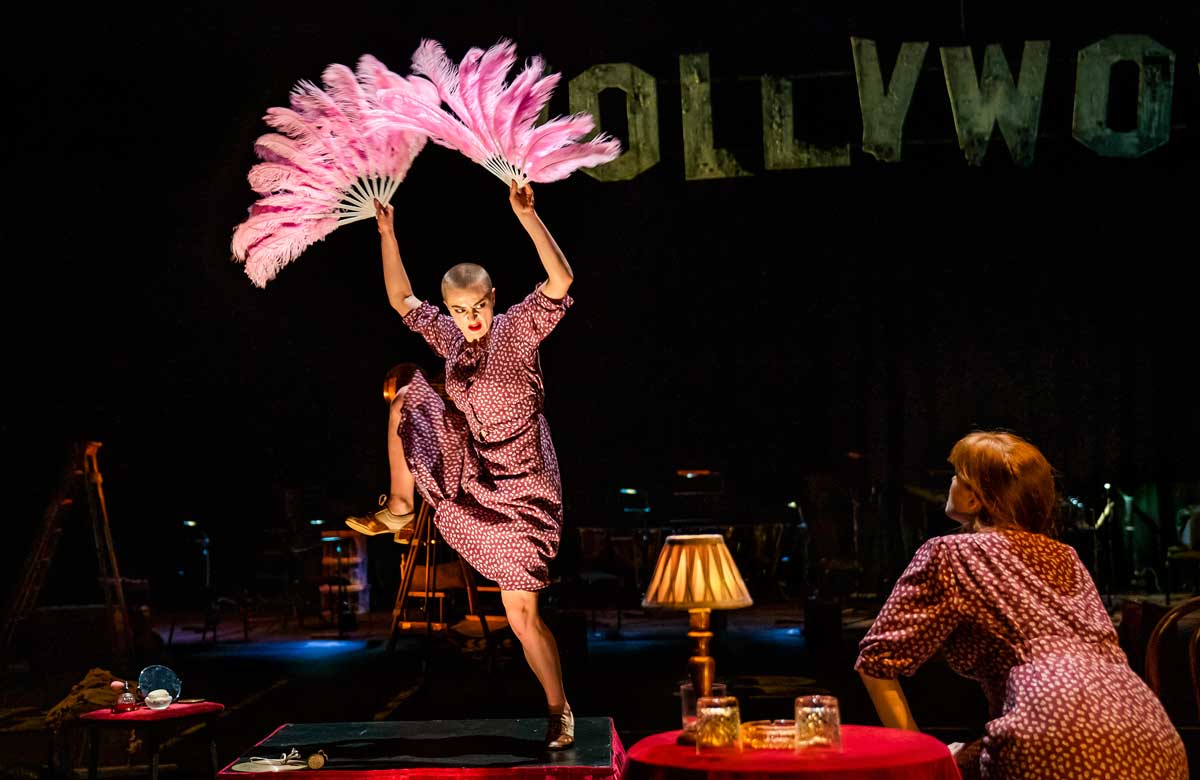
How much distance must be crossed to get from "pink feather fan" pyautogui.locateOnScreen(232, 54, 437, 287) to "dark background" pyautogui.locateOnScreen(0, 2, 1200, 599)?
122 inches

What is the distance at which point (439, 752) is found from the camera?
14.7ft

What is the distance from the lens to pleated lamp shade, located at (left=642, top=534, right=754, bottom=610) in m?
3.06

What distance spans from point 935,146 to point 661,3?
261 cm

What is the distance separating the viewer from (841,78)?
8.53 m

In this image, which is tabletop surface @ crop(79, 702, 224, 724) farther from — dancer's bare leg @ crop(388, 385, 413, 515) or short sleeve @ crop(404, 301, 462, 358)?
short sleeve @ crop(404, 301, 462, 358)

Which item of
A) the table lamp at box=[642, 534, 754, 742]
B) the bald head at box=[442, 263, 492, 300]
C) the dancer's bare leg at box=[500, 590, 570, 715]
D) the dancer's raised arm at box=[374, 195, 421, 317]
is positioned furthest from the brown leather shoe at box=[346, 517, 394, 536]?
the table lamp at box=[642, 534, 754, 742]

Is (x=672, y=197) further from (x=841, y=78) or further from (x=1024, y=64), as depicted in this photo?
(x=1024, y=64)

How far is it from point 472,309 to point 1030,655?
2.64 m

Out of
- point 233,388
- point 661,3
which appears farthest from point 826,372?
point 233,388

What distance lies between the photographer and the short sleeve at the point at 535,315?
457 cm

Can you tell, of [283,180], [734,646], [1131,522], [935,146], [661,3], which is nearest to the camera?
[283,180]

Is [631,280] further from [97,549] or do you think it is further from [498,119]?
[498,119]

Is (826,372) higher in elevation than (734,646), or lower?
higher

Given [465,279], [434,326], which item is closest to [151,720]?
[434,326]
